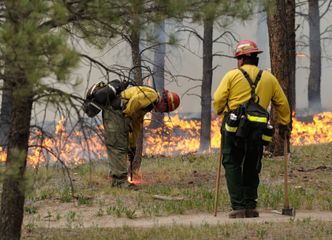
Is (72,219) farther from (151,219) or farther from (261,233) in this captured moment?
(261,233)

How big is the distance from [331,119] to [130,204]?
1972cm

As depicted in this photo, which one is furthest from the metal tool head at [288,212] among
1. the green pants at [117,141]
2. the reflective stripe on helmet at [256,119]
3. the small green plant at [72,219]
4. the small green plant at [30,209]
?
the small green plant at [30,209]

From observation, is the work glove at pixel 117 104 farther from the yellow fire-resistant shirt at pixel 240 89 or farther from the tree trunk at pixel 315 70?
the tree trunk at pixel 315 70

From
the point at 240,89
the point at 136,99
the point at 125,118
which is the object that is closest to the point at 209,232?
the point at 240,89

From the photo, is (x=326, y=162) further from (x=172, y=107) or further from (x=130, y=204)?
(x=130, y=204)

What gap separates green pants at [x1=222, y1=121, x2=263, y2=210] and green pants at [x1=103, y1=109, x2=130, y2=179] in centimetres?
264

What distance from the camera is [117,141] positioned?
10.5m

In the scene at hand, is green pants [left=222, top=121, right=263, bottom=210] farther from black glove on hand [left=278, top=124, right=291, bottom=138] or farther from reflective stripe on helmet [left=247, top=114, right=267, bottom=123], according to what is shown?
black glove on hand [left=278, top=124, right=291, bottom=138]

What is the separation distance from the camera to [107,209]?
8.91 metres

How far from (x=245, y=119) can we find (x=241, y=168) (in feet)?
2.39

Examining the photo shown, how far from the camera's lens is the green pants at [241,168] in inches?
319

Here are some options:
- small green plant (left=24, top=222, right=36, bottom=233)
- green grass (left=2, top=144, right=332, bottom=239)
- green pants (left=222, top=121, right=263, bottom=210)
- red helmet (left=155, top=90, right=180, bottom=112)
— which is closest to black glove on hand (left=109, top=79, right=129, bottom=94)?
red helmet (left=155, top=90, right=180, bottom=112)

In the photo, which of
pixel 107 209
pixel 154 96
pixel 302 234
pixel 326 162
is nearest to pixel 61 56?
pixel 302 234

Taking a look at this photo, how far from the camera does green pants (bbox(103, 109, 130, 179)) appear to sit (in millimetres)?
10445
